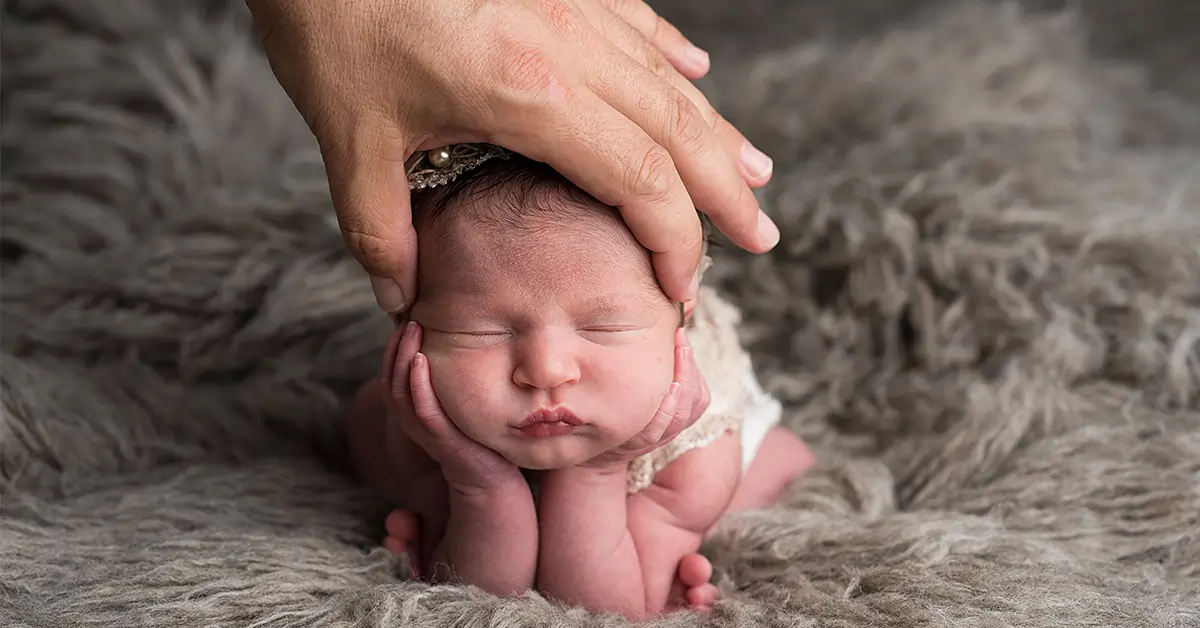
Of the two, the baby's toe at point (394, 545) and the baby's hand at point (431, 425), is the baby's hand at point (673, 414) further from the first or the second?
the baby's toe at point (394, 545)

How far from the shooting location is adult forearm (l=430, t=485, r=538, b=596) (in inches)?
43.1

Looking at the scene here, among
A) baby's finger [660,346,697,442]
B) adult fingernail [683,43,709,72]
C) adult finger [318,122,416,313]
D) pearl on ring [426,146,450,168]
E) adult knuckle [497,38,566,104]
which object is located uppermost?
adult fingernail [683,43,709,72]

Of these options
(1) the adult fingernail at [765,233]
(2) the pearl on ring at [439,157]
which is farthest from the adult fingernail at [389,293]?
(1) the adult fingernail at [765,233]

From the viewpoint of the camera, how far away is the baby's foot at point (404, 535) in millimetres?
1184

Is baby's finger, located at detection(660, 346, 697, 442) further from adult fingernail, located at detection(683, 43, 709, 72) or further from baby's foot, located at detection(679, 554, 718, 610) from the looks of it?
adult fingernail, located at detection(683, 43, 709, 72)

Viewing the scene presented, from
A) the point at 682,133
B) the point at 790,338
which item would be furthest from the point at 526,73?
the point at 790,338

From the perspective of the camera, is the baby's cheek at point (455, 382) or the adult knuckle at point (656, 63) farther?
the adult knuckle at point (656, 63)

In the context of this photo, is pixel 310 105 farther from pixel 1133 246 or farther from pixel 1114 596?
pixel 1133 246

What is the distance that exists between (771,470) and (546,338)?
433mm

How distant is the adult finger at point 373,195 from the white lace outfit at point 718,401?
0.31 m

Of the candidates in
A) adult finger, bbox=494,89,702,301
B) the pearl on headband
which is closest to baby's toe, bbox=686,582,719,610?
adult finger, bbox=494,89,702,301

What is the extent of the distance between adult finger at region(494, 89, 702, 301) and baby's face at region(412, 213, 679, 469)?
3cm

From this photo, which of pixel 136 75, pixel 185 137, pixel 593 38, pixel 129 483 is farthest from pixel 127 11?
pixel 593 38

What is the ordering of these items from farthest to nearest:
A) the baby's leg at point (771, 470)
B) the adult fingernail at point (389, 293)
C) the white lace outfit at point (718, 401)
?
the baby's leg at point (771, 470) < the white lace outfit at point (718, 401) < the adult fingernail at point (389, 293)
